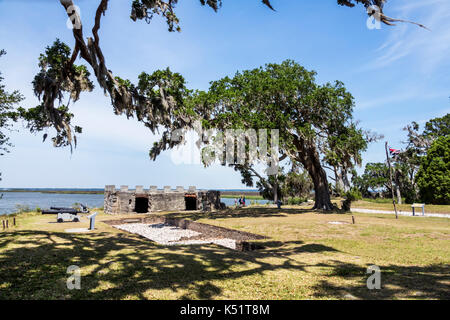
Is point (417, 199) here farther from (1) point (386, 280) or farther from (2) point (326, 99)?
(1) point (386, 280)

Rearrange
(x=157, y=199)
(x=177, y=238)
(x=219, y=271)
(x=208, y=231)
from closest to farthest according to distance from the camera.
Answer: (x=219, y=271) → (x=177, y=238) → (x=208, y=231) → (x=157, y=199)

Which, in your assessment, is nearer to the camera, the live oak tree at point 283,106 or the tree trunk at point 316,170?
the live oak tree at point 283,106

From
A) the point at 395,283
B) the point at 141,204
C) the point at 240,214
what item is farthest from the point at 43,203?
the point at 395,283

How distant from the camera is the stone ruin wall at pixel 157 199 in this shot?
27.8m

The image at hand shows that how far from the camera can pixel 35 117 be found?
16.4 metres

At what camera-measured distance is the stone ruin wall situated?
27812mm

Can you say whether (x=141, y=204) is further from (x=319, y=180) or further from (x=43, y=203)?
(x=43, y=203)

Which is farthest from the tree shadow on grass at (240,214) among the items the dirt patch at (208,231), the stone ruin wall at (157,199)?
the stone ruin wall at (157,199)

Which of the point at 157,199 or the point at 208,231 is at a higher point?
the point at 157,199

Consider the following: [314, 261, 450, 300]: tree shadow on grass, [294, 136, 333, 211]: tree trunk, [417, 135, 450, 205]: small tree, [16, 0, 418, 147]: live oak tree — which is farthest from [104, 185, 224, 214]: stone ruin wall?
[417, 135, 450, 205]: small tree

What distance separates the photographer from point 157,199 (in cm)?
3086

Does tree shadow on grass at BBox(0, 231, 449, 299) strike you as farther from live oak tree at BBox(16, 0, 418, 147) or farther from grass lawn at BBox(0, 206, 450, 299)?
live oak tree at BBox(16, 0, 418, 147)

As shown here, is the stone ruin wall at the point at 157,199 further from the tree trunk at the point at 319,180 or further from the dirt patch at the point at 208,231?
the tree trunk at the point at 319,180
